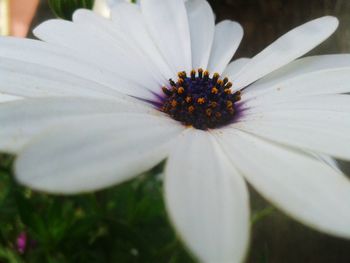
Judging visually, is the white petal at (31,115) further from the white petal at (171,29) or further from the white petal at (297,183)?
the white petal at (171,29)

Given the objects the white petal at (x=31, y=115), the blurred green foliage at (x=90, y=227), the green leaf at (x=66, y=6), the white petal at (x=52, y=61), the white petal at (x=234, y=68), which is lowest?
the blurred green foliage at (x=90, y=227)

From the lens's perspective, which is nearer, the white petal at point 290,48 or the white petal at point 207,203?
the white petal at point 207,203

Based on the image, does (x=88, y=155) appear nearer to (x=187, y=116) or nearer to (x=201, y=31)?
(x=187, y=116)

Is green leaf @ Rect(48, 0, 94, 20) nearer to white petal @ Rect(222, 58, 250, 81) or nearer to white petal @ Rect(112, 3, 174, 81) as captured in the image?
white petal @ Rect(112, 3, 174, 81)

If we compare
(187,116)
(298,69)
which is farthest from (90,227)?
(298,69)

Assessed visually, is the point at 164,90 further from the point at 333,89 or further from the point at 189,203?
the point at 189,203

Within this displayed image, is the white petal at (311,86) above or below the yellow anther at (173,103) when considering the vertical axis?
above

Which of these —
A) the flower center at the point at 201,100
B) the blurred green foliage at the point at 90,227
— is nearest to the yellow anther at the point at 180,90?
the flower center at the point at 201,100
